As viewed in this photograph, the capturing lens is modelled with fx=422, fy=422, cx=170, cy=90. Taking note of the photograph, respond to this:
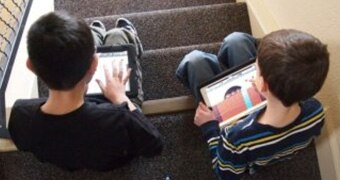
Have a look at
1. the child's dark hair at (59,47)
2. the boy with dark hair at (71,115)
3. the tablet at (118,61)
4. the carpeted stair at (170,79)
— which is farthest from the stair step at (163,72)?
the child's dark hair at (59,47)

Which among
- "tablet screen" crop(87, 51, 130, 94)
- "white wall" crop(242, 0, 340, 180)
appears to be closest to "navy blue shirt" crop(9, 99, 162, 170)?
"tablet screen" crop(87, 51, 130, 94)

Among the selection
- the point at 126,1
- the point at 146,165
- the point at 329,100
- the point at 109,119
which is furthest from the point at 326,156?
the point at 126,1

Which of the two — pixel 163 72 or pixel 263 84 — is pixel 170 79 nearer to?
pixel 163 72

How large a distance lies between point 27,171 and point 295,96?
0.83 metres

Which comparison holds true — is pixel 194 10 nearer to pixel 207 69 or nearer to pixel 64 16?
pixel 207 69

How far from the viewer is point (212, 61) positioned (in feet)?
4.55

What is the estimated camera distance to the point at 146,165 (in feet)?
4.23

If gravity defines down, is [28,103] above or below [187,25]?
above

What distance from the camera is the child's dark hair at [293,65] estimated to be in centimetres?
87

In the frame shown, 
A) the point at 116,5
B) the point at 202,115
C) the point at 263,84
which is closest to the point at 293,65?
the point at 263,84

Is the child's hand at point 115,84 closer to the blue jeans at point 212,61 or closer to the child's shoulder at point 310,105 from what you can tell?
the blue jeans at point 212,61

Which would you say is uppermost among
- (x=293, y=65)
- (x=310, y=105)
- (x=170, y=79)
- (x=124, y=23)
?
(x=293, y=65)

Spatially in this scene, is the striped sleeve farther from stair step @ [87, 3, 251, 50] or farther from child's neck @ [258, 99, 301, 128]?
stair step @ [87, 3, 251, 50]

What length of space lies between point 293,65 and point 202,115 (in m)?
0.44
